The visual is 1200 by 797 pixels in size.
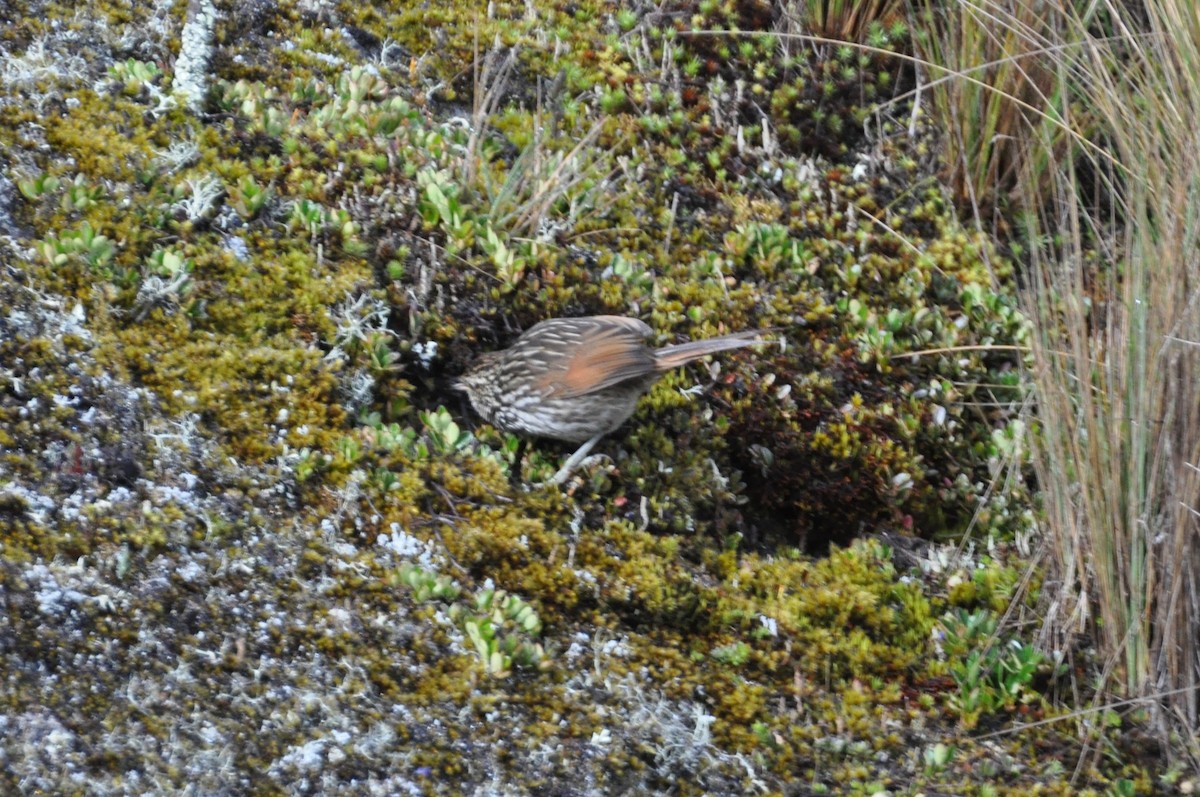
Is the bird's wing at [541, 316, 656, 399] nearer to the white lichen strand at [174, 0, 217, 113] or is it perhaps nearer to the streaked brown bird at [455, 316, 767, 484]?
the streaked brown bird at [455, 316, 767, 484]

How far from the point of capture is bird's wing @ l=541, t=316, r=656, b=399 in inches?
169

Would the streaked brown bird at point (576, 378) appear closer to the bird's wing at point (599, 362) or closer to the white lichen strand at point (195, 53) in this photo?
the bird's wing at point (599, 362)

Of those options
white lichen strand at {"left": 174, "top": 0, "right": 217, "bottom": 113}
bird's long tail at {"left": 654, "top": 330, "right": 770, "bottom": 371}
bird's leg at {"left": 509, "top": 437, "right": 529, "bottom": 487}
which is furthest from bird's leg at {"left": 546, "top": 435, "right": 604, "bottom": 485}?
white lichen strand at {"left": 174, "top": 0, "right": 217, "bottom": 113}

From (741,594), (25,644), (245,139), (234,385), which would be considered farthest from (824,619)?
(245,139)

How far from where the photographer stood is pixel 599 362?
4305 mm

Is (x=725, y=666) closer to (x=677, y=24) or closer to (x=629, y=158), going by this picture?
(x=629, y=158)

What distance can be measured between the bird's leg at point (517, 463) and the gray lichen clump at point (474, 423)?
80 mm

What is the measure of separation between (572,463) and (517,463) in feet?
0.82

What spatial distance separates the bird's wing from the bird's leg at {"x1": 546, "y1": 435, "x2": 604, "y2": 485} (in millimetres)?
241

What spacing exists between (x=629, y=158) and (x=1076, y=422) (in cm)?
246

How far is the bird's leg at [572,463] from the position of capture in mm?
4336

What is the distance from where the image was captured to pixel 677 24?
5.80 meters

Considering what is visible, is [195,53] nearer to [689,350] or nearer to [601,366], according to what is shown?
[601,366]

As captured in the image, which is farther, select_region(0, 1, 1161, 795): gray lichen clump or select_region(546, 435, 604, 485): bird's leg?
select_region(546, 435, 604, 485): bird's leg
